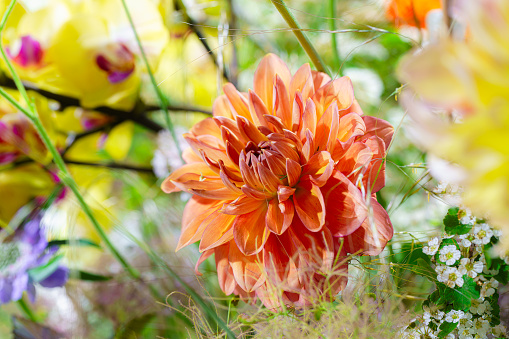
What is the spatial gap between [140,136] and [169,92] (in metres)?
0.14

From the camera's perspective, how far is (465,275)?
174 mm

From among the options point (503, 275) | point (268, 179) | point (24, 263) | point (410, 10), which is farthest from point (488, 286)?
point (24, 263)

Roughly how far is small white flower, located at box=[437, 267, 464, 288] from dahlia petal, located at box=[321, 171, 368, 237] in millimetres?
46

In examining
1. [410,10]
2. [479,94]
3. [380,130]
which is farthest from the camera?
[410,10]

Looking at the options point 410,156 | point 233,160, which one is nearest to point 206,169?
point 233,160

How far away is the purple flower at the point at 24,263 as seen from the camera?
31 cm

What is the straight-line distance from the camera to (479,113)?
89 mm

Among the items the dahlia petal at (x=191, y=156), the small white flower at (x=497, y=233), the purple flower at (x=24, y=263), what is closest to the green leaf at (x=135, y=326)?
the purple flower at (x=24, y=263)

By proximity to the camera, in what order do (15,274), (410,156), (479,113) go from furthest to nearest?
(410,156) < (15,274) < (479,113)

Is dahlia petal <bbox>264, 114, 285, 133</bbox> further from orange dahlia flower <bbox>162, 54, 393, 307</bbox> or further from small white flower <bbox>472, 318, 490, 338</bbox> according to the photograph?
small white flower <bbox>472, 318, 490, 338</bbox>

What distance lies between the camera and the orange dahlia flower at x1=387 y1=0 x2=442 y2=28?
29 centimetres

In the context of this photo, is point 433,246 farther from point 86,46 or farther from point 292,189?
point 86,46

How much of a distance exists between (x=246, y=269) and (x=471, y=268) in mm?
102

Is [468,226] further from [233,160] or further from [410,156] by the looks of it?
[410,156]
